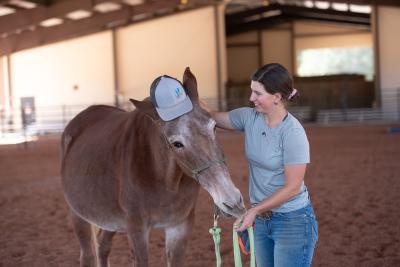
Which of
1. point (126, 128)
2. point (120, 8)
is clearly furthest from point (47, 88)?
point (126, 128)

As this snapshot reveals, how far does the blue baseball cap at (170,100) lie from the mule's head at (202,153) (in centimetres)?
3

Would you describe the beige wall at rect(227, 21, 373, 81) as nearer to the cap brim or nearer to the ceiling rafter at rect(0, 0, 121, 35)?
the ceiling rafter at rect(0, 0, 121, 35)

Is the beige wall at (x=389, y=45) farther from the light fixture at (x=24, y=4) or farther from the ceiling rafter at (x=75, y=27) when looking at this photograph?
the light fixture at (x=24, y=4)

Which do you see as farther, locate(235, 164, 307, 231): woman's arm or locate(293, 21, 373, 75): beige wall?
locate(293, 21, 373, 75): beige wall

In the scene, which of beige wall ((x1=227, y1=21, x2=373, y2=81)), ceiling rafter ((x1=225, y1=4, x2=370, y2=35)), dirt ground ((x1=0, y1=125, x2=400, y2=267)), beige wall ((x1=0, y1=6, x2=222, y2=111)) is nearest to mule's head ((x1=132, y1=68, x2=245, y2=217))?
dirt ground ((x1=0, y1=125, x2=400, y2=267))

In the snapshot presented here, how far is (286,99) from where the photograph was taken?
2.51 meters

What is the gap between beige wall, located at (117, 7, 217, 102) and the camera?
79.7 ft

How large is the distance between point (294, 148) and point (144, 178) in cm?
88

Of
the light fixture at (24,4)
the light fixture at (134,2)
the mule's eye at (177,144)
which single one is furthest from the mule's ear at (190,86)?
the light fixture at (134,2)

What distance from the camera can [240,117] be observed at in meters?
→ 2.72

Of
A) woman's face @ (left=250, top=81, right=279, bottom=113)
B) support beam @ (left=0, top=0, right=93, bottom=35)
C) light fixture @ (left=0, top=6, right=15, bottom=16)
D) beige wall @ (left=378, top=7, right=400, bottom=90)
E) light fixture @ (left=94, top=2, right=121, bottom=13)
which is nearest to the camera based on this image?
woman's face @ (left=250, top=81, right=279, bottom=113)

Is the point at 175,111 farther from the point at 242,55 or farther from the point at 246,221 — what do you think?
the point at 242,55

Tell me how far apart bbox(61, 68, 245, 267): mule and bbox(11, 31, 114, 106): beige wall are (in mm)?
20536

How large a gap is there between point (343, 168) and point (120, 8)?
595 inches
